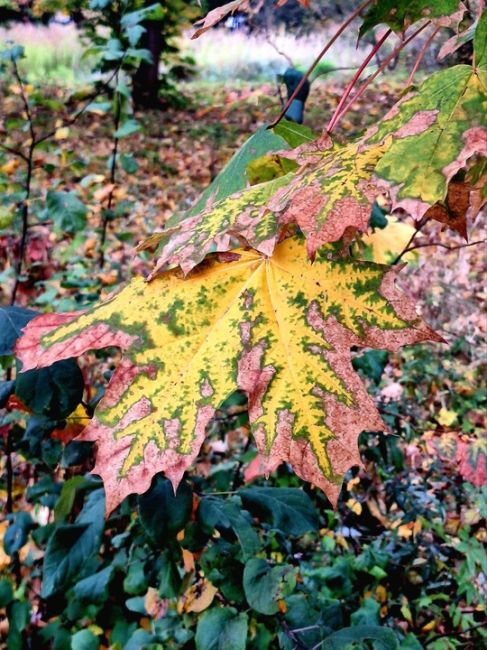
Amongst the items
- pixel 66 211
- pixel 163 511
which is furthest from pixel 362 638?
pixel 66 211

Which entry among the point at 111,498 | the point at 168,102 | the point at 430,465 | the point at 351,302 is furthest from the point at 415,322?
the point at 168,102

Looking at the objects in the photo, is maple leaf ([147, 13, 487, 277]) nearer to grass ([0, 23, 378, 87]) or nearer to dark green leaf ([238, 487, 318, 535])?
dark green leaf ([238, 487, 318, 535])

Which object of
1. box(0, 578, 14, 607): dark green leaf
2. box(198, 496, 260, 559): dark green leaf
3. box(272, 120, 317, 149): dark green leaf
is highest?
box(272, 120, 317, 149): dark green leaf

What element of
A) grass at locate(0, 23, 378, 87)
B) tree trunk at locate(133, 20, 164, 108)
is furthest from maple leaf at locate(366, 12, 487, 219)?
grass at locate(0, 23, 378, 87)

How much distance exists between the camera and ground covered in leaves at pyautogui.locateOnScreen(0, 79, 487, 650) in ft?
3.10

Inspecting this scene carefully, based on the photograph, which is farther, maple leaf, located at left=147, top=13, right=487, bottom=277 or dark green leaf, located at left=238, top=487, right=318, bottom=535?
dark green leaf, located at left=238, top=487, right=318, bottom=535

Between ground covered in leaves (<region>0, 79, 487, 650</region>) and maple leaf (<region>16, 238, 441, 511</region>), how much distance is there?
0.08m

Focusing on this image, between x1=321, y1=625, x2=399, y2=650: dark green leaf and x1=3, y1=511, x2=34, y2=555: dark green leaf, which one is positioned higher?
x1=321, y1=625, x2=399, y2=650: dark green leaf

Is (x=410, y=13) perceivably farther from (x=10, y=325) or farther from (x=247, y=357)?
(x=10, y=325)

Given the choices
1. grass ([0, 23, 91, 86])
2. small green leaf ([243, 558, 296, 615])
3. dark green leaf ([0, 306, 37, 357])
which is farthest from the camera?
grass ([0, 23, 91, 86])

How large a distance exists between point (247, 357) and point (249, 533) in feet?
1.63

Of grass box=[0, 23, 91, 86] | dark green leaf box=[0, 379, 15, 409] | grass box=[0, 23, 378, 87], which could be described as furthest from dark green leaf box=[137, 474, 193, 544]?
grass box=[0, 23, 91, 86]

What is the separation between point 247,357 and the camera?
54 centimetres

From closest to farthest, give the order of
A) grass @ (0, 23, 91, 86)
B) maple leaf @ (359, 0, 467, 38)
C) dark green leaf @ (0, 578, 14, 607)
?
maple leaf @ (359, 0, 467, 38) < dark green leaf @ (0, 578, 14, 607) < grass @ (0, 23, 91, 86)
